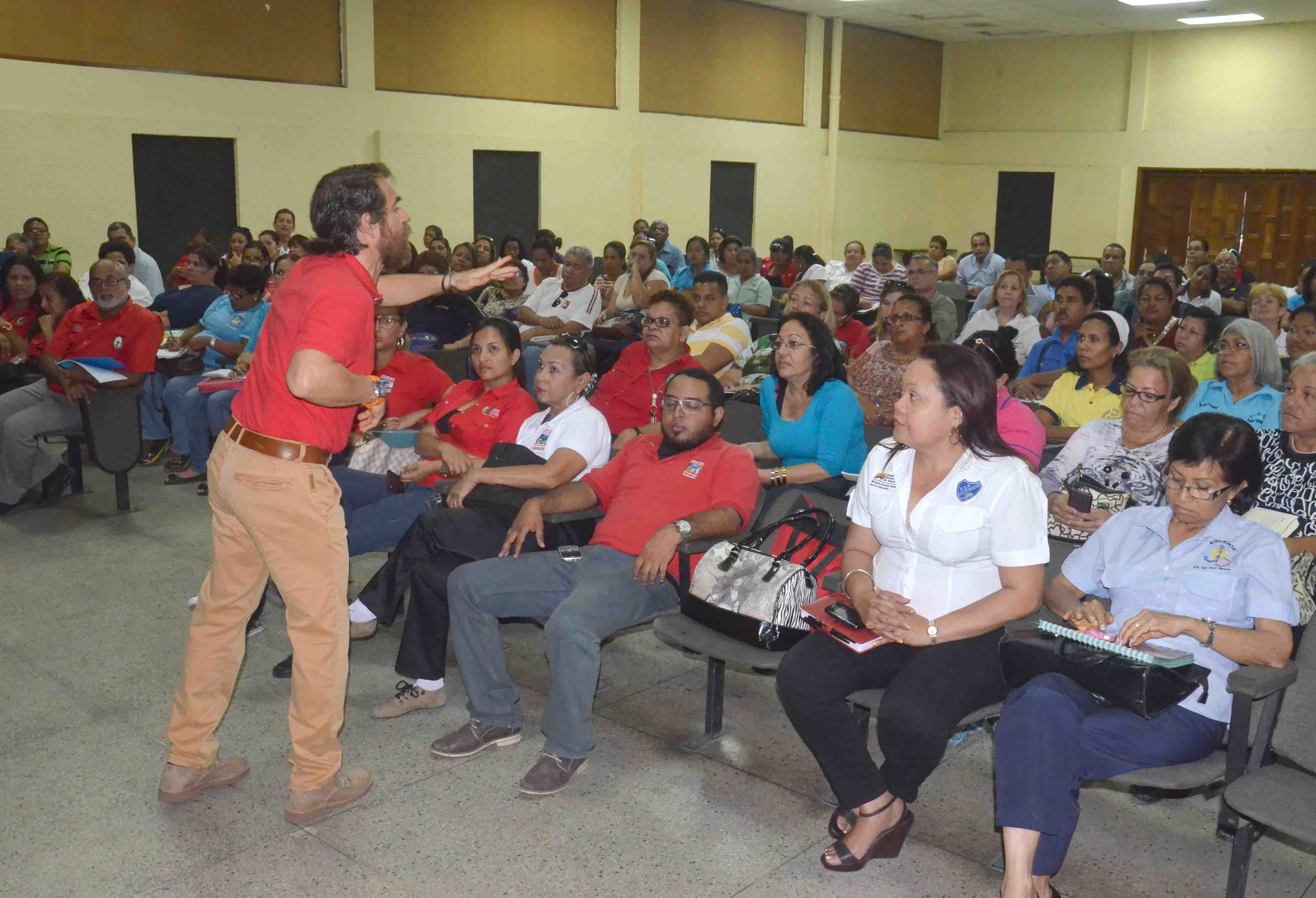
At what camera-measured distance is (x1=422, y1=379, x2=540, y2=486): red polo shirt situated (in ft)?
13.3

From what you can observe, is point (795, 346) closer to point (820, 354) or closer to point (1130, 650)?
point (820, 354)

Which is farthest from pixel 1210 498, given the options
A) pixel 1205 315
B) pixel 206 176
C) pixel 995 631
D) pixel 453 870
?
pixel 206 176

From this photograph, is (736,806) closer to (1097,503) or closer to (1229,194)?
(1097,503)

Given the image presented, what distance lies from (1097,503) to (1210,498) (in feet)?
2.50

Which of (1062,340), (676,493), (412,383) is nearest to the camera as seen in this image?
(676,493)

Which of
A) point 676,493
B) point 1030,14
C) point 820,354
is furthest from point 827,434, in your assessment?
point 1030,14

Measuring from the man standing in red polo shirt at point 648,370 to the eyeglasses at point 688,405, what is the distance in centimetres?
113

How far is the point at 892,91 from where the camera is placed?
1739 centimetres

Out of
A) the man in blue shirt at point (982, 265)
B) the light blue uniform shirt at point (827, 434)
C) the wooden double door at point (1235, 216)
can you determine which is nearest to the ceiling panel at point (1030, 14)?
the wooden double door at point (1235, 216)

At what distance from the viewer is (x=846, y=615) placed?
274 cm

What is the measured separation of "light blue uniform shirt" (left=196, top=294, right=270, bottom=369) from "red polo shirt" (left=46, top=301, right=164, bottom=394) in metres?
0.86

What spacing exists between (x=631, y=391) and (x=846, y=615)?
101 inches


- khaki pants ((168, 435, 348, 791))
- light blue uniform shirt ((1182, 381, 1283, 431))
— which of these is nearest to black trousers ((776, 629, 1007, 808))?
khaki pants ((168, 435, 348, 791))

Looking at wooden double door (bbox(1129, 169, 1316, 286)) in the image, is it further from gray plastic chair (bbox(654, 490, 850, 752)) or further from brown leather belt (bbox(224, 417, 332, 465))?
brown leather belt (bbox(224, 417, 332, 465))
